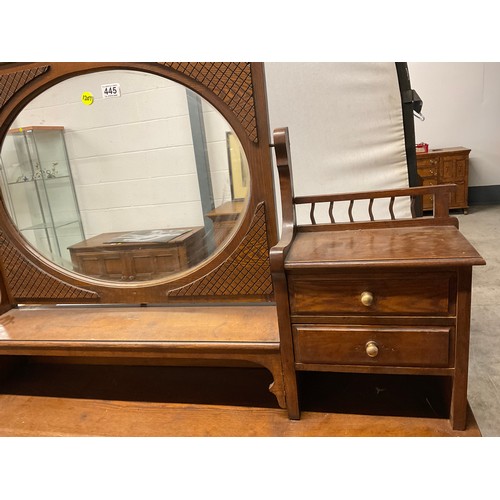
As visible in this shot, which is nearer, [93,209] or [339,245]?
[339,245]

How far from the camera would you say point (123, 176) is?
126 centimetres

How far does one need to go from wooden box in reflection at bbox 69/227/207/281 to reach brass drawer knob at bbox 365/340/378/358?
0.55m

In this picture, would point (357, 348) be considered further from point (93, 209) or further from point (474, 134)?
point (474, 134)

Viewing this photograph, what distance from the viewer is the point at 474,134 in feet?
14.3

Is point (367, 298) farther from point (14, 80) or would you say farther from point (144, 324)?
point (14, 80)

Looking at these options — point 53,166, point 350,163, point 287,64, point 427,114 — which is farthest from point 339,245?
point 427,114

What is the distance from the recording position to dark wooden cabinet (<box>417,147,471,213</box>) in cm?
411

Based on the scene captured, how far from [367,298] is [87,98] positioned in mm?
989

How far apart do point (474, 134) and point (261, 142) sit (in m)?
4.21

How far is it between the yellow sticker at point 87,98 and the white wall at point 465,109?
3.95 meters

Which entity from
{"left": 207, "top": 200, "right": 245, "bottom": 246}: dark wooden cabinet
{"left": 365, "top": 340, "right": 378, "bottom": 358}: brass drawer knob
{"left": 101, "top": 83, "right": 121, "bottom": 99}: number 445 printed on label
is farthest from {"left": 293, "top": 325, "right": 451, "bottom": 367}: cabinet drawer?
{"left": 101, "top": 83, "right": 121, "bottom": 99}: number 445 printed on label

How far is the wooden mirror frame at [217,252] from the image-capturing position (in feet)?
3.44

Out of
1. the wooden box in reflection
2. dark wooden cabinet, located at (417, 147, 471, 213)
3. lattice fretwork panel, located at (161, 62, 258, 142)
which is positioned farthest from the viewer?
dark wooden cabinet, located at (417, 147, 471, 213)

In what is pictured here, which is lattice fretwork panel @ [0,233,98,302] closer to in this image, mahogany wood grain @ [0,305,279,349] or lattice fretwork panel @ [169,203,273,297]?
mahogany wood grain @ [0,305,279,349]
